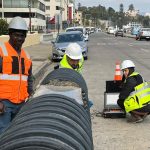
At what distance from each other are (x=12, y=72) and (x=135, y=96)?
162 inches

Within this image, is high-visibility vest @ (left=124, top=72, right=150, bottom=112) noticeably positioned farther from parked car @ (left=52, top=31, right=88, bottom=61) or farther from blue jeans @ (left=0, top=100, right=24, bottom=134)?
parked car @ (left=52, top=31, right=88, bottom=61)

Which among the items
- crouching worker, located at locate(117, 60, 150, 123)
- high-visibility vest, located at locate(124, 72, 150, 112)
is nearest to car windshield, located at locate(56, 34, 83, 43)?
crouching worker, located at locate(117, 60, 150, 123)

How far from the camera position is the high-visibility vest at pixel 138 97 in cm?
848

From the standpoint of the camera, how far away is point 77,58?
633 centimetres

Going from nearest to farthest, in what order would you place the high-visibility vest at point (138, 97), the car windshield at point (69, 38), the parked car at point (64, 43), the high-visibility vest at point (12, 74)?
the high-visibility vest at point (12, 74) → the high-visibility vest at point (138, 97) → the parked car at point (64, 43) → the car windshield at point (69, 38)

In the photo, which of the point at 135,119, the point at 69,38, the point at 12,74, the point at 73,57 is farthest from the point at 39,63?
the point at 12,74

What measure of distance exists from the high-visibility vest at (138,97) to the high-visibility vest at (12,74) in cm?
391

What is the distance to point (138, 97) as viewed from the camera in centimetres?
848

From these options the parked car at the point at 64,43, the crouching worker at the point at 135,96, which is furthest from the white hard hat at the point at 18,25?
the parked car at the point at 64,43

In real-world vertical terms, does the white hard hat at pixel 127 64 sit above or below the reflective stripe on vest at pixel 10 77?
below

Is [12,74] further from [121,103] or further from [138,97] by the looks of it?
[121,103]

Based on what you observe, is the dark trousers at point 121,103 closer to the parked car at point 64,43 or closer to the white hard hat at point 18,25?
the white hard hat at point 18,25

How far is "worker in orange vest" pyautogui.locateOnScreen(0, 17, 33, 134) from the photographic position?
15.5 ft

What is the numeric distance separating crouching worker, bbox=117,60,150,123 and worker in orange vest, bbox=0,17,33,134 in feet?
12.9
